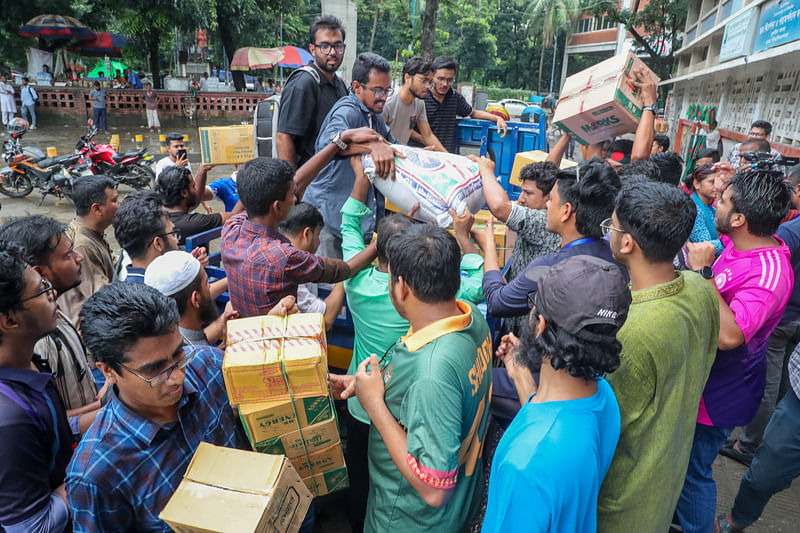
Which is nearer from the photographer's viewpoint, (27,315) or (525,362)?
(525,362)

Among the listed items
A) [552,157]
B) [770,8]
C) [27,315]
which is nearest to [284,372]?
[27,315]

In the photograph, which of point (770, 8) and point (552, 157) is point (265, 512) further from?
point (770, 8)

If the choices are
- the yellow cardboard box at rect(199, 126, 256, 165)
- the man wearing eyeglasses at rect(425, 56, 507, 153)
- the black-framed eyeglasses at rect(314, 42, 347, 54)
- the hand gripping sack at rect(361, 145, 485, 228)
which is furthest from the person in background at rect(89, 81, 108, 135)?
the hand gripping sack at rect(361, 145, 485, 228)

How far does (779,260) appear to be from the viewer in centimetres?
217

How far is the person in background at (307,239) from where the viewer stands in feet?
8.20

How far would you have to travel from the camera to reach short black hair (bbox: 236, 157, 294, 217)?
219 centimetres

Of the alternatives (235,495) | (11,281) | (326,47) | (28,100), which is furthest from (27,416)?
(28,100)

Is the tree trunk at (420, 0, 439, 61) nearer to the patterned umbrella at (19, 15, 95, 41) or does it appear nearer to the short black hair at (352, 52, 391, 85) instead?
the short black hair at (352, 52, 391, 85)

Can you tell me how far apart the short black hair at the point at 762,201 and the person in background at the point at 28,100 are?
766 inches

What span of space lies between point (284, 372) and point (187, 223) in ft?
7.76

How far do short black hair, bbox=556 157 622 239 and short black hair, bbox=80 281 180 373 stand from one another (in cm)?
176

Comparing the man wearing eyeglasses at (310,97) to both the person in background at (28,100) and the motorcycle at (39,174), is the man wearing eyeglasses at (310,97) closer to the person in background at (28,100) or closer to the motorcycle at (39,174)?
the motorcycle at (39,174)

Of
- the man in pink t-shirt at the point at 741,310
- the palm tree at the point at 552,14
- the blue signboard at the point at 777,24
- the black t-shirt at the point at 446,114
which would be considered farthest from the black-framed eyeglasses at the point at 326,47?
the palm tree at the point at 552,14

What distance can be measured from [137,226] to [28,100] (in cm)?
1780
